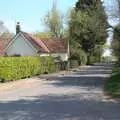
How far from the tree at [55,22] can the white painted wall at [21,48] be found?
3555 centimetres

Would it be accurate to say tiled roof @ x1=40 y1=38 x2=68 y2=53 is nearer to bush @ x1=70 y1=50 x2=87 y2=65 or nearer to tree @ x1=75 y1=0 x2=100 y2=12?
bush @ x1=70 y1=50 x2=87 y2=65

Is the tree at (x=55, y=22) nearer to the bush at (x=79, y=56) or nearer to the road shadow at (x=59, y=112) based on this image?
the bush at (x=79, y=56)

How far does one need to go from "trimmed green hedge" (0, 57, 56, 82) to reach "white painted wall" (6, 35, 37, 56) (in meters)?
9.09

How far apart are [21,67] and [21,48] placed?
2262cm

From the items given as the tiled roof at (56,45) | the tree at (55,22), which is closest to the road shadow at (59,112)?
the tiled roof at (56,45)

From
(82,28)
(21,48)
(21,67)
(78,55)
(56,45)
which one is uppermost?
(82,28)

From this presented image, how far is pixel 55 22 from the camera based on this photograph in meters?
95.2

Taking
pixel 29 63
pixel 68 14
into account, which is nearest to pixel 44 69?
pixel 29 63

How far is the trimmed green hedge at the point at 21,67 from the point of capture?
3316 cm

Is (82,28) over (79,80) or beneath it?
over

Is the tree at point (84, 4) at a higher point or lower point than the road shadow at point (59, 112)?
higher

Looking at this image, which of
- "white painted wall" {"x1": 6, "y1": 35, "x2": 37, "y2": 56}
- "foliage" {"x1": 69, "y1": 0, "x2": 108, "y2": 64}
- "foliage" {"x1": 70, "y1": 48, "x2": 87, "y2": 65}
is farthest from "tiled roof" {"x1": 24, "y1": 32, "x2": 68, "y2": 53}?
"white painted wall" {"x1": 6, "y1": 35, "x2": 37, "y2": 56}

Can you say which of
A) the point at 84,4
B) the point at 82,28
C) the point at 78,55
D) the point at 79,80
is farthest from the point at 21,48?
the point at 84,4

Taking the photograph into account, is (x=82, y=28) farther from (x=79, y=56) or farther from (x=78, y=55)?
(x=79, y=56)
